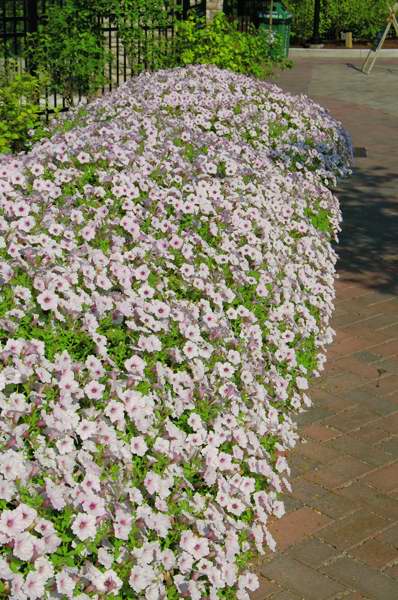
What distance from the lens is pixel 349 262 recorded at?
8891mm

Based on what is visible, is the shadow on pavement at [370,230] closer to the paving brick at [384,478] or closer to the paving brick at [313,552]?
the paving brick at [384,478]

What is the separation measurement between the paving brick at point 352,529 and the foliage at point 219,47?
966cm

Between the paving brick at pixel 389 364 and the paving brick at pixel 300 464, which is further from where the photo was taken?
the paving brick at pixel 389 364

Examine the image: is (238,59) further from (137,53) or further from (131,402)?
(131,402)

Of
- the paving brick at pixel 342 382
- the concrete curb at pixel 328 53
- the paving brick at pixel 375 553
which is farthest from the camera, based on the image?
the concrete curb at pixel 328 53

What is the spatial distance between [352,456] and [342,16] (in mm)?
23909

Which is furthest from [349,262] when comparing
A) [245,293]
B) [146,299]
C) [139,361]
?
[139,361]

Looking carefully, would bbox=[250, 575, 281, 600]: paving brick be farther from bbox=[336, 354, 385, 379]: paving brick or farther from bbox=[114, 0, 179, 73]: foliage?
bbox=[114, 0, 179, 73]: foliage

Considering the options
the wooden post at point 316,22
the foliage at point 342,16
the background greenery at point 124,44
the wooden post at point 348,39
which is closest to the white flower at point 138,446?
the background greenery at point 124,44

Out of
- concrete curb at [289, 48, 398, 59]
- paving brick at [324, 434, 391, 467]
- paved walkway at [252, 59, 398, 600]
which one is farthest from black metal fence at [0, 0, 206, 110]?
concrete curb at [289, 48, 398, 59]

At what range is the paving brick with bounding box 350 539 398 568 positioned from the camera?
4.43 m

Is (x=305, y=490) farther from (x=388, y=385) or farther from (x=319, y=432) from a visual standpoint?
(x=388, y=385)

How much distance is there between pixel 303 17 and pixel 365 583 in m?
24.7

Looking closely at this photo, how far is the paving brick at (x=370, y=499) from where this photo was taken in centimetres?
485
